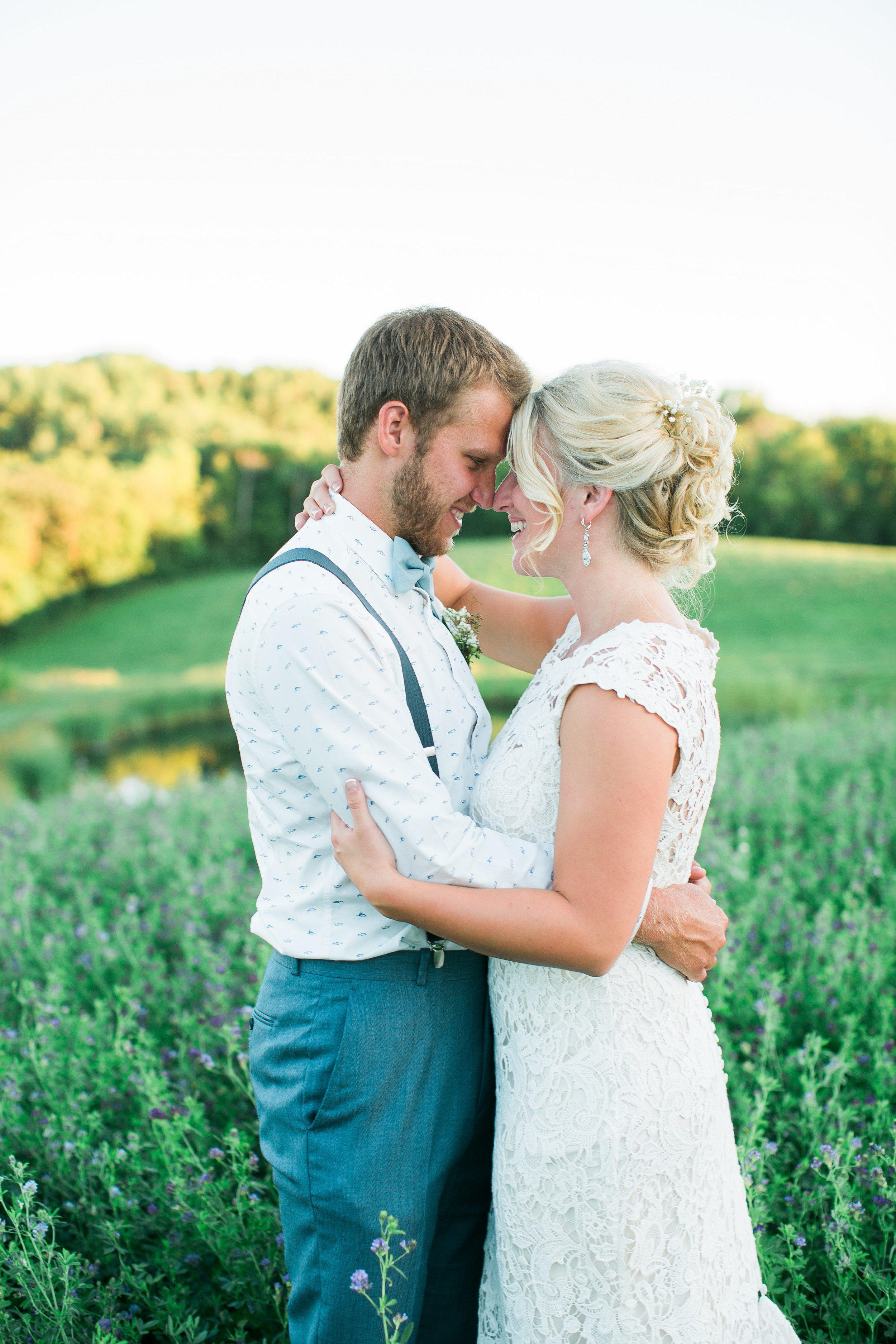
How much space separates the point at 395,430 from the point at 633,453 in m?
0.54

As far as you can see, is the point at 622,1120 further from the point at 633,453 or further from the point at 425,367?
the point at 425,367

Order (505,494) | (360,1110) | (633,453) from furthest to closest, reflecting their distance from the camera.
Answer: (505,494) → (633,453) → (360,1110)

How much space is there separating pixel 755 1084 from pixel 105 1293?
2090mm

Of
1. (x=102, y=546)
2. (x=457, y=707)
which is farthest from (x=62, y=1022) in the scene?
(x=102, y=546)

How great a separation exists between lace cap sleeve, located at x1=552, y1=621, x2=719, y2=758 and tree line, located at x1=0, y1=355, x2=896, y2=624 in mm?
37020

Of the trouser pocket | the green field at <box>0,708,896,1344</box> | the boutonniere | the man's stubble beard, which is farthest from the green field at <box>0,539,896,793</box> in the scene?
the trouser pocket

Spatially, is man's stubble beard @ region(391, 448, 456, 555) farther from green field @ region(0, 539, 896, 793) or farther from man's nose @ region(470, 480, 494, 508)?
green field @ region(0, 539, 896, 793)

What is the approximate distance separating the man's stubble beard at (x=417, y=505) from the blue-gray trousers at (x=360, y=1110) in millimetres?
960

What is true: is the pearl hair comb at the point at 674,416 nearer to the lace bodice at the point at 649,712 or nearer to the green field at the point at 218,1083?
the lace bodice at the point at 649,712

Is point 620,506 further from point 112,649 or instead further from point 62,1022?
point 112,649

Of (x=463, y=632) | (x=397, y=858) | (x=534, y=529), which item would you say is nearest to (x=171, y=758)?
(x=463, y=632)

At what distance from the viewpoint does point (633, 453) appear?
76.4 inches

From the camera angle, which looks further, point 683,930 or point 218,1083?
point 218,1083

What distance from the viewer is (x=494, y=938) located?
165 cm
